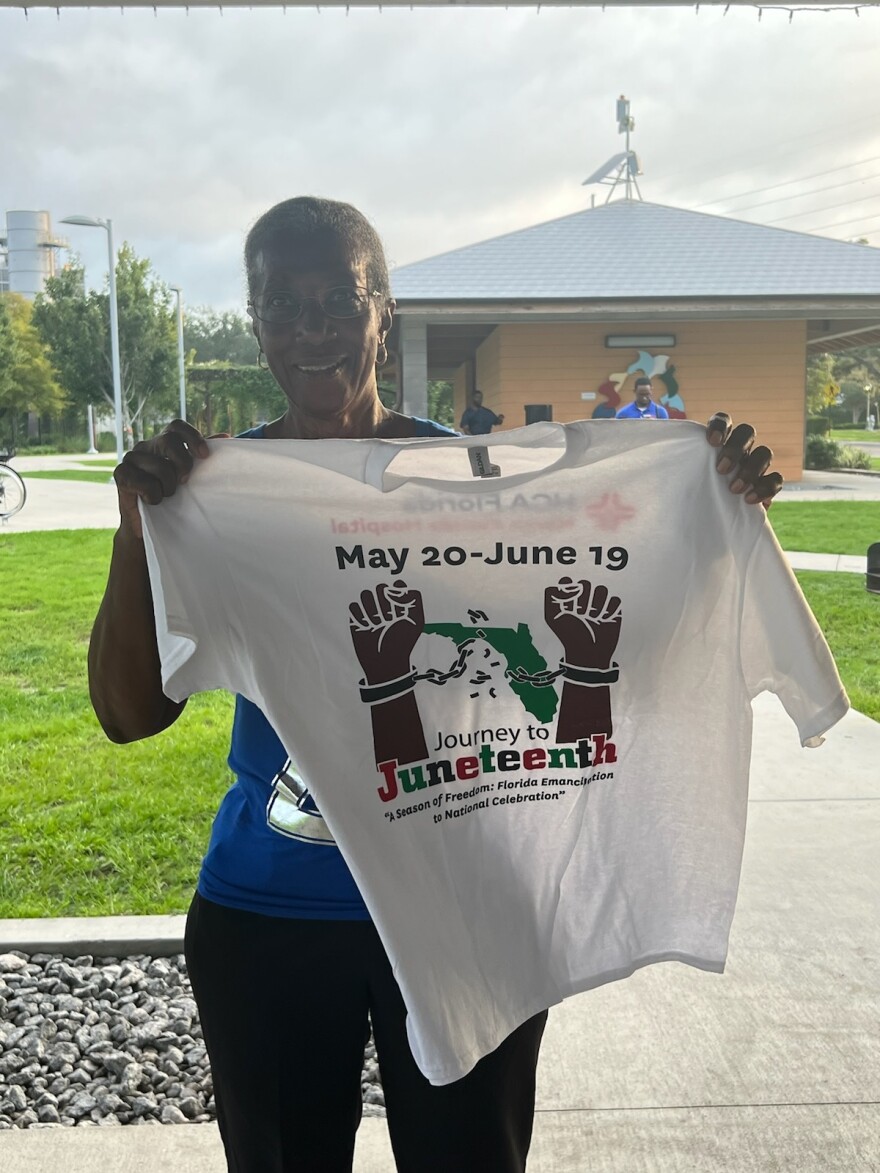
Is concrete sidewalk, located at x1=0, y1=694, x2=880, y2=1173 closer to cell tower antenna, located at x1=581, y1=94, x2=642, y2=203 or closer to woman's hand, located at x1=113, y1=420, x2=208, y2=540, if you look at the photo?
woman's hand, located at x1=113, y1=420, x2=208, y2=540

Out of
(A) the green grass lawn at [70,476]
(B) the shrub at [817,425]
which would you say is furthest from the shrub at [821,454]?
(A) the green grass lawn at [70,476]

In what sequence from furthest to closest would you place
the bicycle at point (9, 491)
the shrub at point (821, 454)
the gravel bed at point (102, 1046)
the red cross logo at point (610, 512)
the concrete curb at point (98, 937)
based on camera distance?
the shrub at point (821, 454) < the bicycle at point (9, 491) < the concrete curb at point (98, 937) < the gravel bed at point (102, 1046) < the red cross logo at point (610, 512)

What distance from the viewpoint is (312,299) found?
1.68 metres

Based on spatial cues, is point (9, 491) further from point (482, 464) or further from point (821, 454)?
point (821, 454)

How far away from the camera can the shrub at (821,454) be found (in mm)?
29219

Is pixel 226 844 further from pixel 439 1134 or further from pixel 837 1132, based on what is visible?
pixel 837 1132

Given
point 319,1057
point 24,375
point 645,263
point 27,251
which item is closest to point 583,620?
point 319,1057

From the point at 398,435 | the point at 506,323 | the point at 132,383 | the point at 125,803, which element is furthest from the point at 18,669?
the point at 132,383

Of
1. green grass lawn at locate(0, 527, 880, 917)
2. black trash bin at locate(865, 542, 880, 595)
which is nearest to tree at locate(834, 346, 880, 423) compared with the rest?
green grass lawn at locate(0, 527, 880, 917)

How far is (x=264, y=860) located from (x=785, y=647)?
908mm

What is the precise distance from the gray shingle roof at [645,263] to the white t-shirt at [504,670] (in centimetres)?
1644

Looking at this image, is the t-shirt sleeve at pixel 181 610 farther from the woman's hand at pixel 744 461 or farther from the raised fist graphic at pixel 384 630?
the woman's hand at pixel 744 461

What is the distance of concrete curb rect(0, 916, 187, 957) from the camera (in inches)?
129

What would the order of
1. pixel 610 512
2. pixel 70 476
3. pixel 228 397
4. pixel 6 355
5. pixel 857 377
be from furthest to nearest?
pixel 857 377 < pixel 228 397 < pixel 6 355 < pixel 70 476 < pixel 610 512
